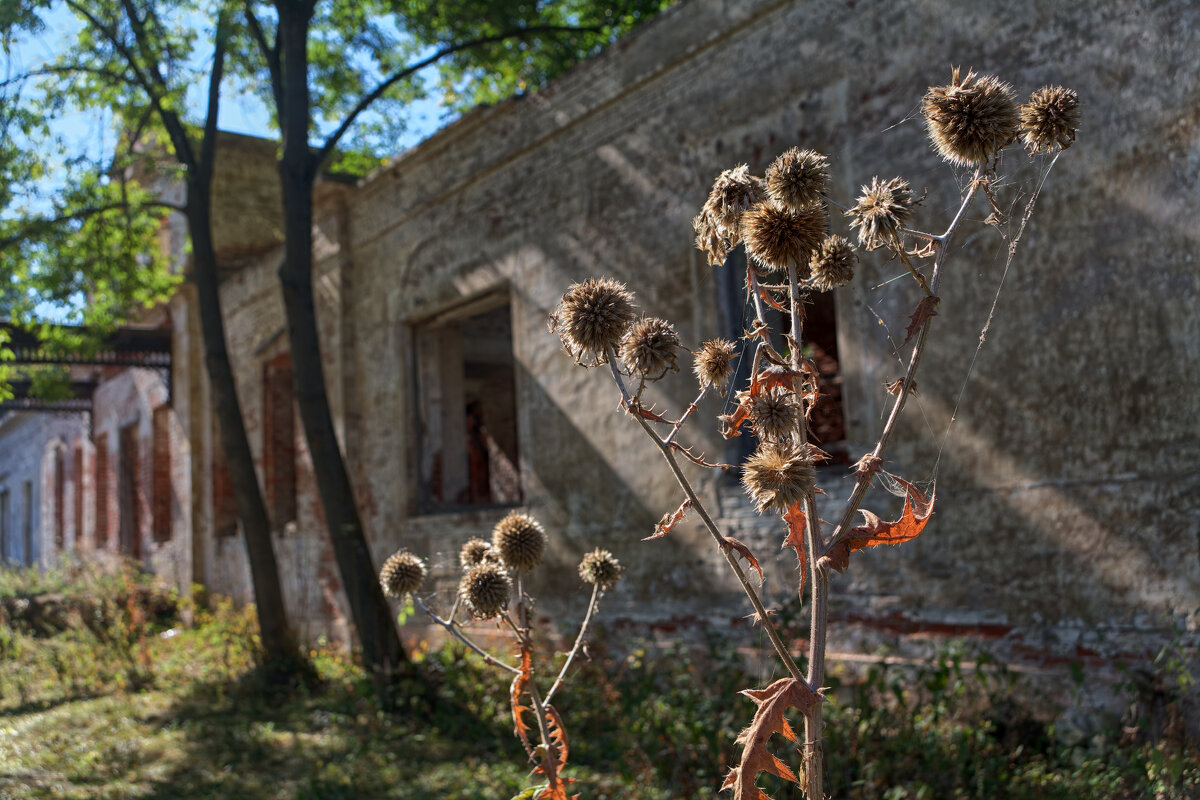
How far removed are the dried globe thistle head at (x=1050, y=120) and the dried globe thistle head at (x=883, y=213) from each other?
0.34 metres

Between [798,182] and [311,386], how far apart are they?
6.65 m

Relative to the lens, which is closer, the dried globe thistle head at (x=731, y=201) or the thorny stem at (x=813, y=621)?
the thorny stem at (x=813, y=621)

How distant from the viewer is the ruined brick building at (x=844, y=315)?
200 inches

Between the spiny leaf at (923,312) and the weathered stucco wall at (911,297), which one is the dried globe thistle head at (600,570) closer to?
the weathered stucco wall at (911,297)

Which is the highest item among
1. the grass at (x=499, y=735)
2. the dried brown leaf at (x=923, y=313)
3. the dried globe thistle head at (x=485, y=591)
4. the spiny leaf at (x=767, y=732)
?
the dried brown leaf at (x=923, y=313)

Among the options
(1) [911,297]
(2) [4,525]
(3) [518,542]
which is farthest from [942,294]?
(2) [4,525]

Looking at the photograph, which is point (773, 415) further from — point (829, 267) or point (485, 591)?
point (485, 591)

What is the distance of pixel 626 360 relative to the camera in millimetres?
2441

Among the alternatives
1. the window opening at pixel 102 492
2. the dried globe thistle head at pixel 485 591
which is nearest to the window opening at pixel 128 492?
the window opening at pixel 102 492

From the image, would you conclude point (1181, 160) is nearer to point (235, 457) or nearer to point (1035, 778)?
point (1035, 778)

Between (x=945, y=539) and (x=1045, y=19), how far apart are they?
3081mm

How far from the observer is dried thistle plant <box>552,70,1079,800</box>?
1979 millimetres

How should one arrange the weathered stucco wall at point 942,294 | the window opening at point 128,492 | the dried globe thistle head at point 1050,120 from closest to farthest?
the dried globe thistle head at point 1050,120
the weathered stucco wall at point 942,294
the window opening at point 128,492

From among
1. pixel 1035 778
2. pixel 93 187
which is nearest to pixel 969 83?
pixel 1035 778
